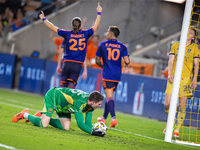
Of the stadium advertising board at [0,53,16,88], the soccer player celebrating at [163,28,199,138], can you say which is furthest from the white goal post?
the stadium advertising board at [0,53,16,88]

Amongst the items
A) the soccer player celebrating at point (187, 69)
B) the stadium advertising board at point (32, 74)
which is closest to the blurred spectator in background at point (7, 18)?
the stadium advertising board at point (32, 74)

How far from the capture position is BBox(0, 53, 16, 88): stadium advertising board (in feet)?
50.0

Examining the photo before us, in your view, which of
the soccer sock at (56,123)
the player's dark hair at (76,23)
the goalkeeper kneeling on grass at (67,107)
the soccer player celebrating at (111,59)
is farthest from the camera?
the soccer player celebrating at (111,59)

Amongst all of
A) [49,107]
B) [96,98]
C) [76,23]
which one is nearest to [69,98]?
[49,107]

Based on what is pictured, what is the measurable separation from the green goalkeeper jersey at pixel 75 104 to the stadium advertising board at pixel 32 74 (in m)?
8.59

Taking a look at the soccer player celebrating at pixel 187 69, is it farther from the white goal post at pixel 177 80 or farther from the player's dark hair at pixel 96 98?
the player's dark hair at pixel 96 98

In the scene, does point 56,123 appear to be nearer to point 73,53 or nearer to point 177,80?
point 73,53

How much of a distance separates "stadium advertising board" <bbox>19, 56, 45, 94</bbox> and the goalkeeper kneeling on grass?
26.6ft

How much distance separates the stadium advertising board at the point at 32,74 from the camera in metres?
14.4

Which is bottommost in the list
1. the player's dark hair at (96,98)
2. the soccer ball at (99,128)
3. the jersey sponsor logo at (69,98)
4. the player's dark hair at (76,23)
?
the soccer ball at (99,128)

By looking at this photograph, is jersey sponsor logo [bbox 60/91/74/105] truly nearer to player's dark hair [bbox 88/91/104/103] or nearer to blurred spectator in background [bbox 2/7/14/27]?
player's dark hair [bbox 88/91/104/103]

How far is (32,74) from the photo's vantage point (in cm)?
1470

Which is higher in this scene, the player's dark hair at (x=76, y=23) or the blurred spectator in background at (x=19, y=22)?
the blurred spectator in background at (x=19, y=22)

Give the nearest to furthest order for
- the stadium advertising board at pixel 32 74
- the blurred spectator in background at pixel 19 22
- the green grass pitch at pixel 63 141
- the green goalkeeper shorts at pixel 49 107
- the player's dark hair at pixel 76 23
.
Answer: the green grass pitch at pixel 63 141, the green goalkeeper shorts at pixel 49 107, the player's dark hair at pixel 76 23, the stadium advertising board at pixel 32 74, the blurred spectator in background at pixel 19 22
